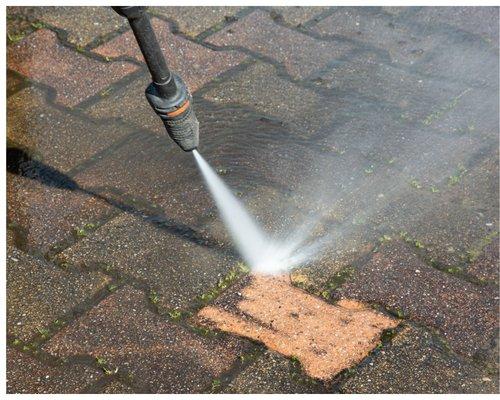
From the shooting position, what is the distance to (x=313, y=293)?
3.73 metres

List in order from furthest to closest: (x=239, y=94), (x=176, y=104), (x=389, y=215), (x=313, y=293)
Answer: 1. (x=239, y=94)
2. (x=389, y=215)
3. (x=313, y=293)
4. (x=176, y=104)

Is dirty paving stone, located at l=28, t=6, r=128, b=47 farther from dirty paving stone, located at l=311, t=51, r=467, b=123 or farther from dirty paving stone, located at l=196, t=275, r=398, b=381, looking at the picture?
dirty paving stone, located at l=196, t=275, r=398, b=381

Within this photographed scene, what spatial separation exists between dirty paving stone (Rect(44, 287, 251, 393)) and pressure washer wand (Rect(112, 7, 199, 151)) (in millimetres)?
752

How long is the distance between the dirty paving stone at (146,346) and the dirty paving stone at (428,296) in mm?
605

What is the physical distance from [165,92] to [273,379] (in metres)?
1.17

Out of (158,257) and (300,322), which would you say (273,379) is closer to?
(300,322)

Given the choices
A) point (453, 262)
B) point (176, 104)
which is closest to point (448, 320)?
point (453, 262)

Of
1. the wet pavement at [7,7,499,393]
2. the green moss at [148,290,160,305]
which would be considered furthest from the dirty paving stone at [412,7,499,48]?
the green moss at [148,290,160,305]

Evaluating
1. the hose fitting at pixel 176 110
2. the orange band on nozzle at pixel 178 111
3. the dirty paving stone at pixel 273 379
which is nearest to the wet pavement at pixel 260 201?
the dirty paving stone at pixel 273 379

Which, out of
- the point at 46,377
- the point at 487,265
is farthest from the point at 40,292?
the point at 487,265

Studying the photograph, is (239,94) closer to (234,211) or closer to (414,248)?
(234,211)

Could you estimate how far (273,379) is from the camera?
3359 mm

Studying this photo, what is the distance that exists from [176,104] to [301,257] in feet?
3.16

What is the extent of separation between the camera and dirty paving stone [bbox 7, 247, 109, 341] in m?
3.79
